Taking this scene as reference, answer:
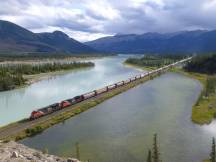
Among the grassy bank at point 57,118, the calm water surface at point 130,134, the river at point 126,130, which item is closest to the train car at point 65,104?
the grassy bank at point 57,118

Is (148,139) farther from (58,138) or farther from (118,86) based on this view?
(118,86)

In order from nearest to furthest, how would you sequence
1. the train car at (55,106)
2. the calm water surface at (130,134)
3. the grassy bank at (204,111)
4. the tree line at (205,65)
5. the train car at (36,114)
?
the calm water surface at (130,134)
the train car at (36,114)
the grassy bank at (204,111)
the train car at (55,106)
the tree line at (205,65)

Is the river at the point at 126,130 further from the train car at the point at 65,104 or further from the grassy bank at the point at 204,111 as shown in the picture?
the train car at the point at 65,104

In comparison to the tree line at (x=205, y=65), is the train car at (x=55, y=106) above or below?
below

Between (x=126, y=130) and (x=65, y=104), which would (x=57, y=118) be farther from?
(x=126, y=130)

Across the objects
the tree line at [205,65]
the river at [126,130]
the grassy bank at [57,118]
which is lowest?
the river at [126,130]

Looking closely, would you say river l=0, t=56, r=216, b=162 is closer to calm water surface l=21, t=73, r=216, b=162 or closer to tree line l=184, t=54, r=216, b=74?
calm water surface l=21, t=73, r=216, b=162

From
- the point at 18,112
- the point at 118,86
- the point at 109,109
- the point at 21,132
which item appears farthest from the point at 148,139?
the point at 118,86

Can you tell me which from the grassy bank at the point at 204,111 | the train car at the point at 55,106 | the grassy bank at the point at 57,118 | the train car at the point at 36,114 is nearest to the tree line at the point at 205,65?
the grassy bank at the point at 204,111

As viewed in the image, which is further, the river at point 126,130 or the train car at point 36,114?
the train car at point 36,114

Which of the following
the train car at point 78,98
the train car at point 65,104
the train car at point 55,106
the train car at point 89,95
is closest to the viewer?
the train car at point 55,106
